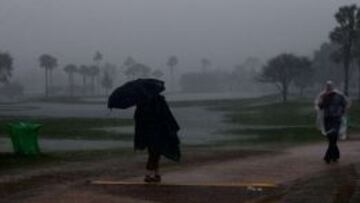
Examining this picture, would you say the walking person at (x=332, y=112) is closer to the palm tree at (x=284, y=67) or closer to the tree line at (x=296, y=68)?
the tree line at (x=296, y=68)

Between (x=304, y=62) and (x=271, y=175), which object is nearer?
(x=271, y=175)

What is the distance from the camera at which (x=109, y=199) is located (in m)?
12.0

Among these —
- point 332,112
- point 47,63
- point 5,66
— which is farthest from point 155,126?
point 47,63

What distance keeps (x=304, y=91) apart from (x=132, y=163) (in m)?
135

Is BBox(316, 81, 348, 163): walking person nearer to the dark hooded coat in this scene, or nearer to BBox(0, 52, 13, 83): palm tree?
the dark hooded coat

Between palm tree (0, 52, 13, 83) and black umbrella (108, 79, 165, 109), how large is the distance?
11322 cm

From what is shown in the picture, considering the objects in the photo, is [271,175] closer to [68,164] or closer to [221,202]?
[221,202]

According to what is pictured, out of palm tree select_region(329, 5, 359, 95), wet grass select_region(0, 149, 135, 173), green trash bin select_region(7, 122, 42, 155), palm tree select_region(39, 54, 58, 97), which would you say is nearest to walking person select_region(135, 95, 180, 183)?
wet grass select_region(0, 149, 135, 173)

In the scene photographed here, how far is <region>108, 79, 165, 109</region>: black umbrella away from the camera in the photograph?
44.1 feet

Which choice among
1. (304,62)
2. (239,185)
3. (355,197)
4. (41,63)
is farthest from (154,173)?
(41,63)

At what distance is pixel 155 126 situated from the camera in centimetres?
1358

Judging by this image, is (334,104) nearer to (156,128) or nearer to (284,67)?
(156,128)

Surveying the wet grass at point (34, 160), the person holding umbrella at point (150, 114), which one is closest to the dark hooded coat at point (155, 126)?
the person holding umbrella at point (150, 114)

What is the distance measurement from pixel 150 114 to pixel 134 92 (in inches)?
17.0
